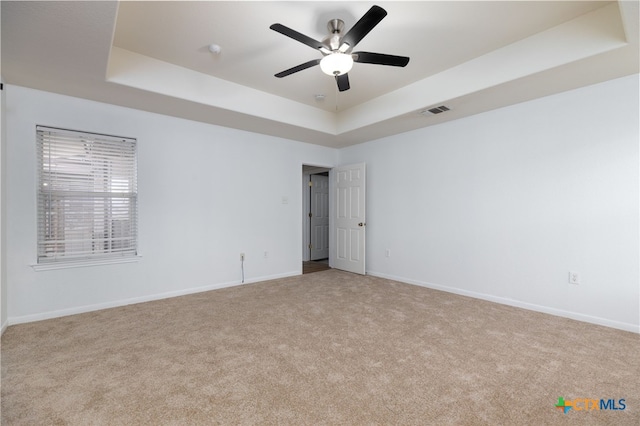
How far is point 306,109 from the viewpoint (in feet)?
14.4

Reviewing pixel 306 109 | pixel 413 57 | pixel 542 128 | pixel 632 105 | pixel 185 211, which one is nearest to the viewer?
pixel 632 105

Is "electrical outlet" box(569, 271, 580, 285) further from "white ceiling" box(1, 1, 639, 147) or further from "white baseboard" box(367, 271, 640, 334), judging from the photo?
"white ceiling" box(1, 1, 639, 147)

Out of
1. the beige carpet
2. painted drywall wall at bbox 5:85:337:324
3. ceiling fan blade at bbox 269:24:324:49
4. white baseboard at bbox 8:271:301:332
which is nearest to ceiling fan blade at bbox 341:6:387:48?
ceiling fan blade at bbox 269:24:324:49

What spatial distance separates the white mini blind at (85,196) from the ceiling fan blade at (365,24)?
296cm

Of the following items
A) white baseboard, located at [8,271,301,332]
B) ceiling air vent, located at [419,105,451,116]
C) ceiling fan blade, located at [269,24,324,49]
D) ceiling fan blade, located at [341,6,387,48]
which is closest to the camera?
ceiling fan blade, located at [341,6,387,48]

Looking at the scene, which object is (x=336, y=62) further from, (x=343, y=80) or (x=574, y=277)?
(x=574, y=277)

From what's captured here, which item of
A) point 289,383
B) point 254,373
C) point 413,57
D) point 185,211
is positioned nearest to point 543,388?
point 289,383

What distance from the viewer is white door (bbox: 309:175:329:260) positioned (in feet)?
22.5

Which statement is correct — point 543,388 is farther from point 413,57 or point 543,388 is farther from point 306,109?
point 306,109

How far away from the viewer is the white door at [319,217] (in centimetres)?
685

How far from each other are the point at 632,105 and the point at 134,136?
17.5 feet

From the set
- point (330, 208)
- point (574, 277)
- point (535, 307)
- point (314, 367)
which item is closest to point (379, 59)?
point (314, 367)

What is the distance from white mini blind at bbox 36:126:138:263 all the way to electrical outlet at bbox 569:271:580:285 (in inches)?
197

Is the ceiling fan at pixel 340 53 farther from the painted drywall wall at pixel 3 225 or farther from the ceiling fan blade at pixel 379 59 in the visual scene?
the painted drywall wall at pixel 3 225
